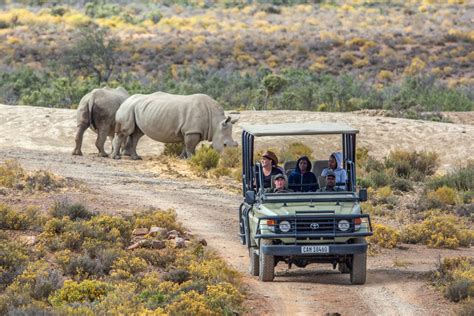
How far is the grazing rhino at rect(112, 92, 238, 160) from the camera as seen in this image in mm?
26766

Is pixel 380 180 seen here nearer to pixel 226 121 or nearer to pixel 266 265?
pixel 226 121

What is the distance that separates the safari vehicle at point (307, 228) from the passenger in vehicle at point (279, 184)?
15 cm

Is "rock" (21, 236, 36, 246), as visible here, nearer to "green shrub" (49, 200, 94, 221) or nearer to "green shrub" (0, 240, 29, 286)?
"green shrub" (0, 240, 29, 286)

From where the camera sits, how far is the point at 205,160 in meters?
25.0

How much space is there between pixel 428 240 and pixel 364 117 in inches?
628

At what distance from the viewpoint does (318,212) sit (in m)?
12.5

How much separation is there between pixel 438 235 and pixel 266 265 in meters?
5.05

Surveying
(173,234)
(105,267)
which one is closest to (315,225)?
(105,267)

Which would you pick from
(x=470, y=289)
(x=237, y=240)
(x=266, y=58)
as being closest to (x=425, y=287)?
(x=470, y=289)

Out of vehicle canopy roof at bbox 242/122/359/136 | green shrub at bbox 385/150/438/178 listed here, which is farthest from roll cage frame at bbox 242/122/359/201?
green shrub at bbox 385/150/438/178

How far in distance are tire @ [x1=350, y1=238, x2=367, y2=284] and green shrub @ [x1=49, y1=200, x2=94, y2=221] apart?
5.04 metres

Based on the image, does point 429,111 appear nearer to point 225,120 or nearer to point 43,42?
point 225,120

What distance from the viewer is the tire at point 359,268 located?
12.5 m

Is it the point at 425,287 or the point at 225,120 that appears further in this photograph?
the point at 225,120
